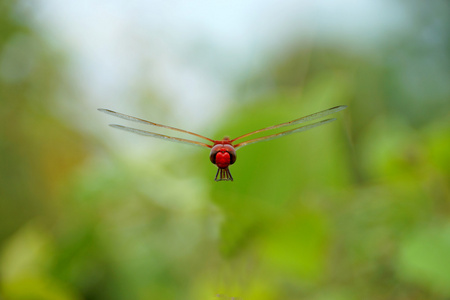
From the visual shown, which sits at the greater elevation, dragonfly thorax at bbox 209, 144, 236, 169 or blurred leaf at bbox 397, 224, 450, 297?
blurred leaf at bbox 397, 224, 450, 297

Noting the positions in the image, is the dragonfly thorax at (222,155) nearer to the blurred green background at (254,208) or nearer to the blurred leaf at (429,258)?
the blurred green background at (254,208)

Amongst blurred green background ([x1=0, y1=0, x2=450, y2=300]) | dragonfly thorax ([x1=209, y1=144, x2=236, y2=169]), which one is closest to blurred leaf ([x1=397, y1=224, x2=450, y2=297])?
blurred green background ([x1=0, y1=0, x2=450, y2=300])

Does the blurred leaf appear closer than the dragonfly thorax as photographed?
No

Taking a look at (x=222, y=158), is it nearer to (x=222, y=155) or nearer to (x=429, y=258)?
(x=222, y=155)

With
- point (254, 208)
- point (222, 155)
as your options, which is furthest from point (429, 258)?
point (222, 155)

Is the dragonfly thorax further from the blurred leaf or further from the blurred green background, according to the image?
the blurred leaf

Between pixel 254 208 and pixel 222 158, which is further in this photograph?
pixel 254 208

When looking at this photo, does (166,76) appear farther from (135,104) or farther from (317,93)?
(317,93)

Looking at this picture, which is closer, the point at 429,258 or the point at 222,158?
the point at 222,158

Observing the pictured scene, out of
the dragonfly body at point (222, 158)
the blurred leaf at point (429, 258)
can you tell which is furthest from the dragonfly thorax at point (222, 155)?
the blurred leaf at point (429, 258)

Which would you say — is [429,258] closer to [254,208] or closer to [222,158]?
[254,208]
